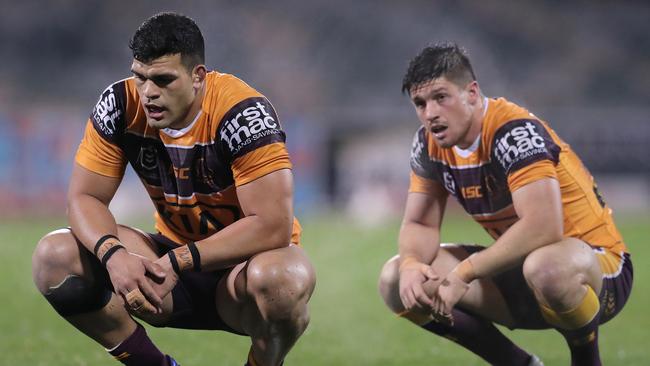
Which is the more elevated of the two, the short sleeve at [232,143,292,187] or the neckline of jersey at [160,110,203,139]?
the neckline of jersey at [160,110,203,139]

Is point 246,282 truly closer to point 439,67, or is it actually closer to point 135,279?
point 135,279

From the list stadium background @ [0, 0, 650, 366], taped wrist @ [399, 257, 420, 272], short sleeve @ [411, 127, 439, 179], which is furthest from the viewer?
stadium background @ [0, 0, 650, 366]

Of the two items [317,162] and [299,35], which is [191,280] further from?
[299,35]

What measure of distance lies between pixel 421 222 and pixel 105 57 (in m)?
17.2

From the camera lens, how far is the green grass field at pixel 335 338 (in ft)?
19.7

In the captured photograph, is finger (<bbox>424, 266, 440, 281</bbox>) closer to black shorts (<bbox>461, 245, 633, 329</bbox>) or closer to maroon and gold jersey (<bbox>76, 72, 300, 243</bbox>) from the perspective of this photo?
black shorts (<bbox>461, 245, 633, 329</bbox>)

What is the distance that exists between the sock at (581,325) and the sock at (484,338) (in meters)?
0.35

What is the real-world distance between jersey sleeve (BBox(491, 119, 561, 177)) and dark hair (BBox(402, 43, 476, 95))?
1.11ft

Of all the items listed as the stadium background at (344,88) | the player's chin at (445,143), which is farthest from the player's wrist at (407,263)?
the stadium background at (344,88)

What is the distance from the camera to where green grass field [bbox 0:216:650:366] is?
6.00 metres

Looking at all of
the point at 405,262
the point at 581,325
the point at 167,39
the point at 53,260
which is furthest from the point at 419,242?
the point at 53,260

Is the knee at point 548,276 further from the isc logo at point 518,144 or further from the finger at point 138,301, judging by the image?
the finger at point 138,301

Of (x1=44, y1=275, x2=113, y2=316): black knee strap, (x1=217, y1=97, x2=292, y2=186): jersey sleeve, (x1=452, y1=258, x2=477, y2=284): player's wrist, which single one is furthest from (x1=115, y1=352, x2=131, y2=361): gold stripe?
(x1=452, y1=258, x2=477, y2=284): player's wrist

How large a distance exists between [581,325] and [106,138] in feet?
7.92
